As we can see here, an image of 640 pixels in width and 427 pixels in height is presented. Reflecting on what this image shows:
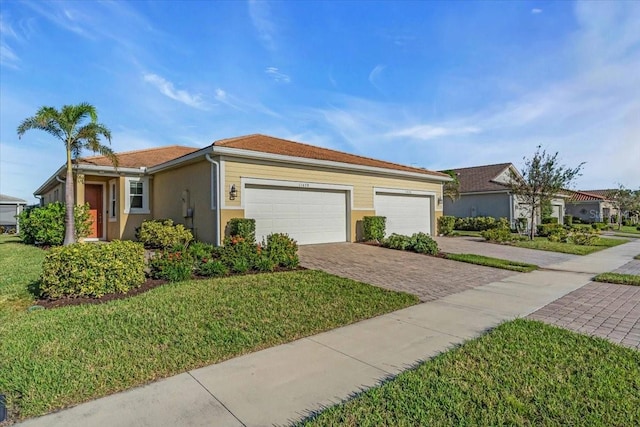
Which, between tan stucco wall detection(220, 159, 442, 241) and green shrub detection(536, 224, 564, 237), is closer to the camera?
tan stucco wall detection(220, 159, 442, 241)

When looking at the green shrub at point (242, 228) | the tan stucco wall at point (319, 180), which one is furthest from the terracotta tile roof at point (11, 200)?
the green shrub at point (242, 228)

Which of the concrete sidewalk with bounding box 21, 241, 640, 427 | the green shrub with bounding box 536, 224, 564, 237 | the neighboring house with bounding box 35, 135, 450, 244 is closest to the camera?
the concrete sidewalk with bounding box 21, 241, 640, 427

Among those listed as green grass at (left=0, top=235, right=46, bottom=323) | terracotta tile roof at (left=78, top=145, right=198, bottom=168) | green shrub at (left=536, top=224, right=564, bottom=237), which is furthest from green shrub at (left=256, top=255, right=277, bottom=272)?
green shrub at (left=536, top=224, right=564, bottom=237)

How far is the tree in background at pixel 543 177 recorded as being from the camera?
57.7 ft

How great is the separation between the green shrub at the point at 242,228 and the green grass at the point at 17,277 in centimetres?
487

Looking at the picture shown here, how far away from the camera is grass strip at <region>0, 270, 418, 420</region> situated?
10.2ft

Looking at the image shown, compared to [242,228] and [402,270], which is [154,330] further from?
[242,228]

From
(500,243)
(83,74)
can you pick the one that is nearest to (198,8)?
(83,74)

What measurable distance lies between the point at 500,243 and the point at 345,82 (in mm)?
10375

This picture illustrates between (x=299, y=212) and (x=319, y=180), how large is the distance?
5.01 feet

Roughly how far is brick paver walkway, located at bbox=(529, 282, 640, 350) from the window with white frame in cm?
1454

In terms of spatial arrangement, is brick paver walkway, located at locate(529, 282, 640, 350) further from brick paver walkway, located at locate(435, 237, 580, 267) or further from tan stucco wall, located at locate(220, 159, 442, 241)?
tan stucco wall, located at locate(220, 159, 442, 241)

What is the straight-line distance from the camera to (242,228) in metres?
10.7

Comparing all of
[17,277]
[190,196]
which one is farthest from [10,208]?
[17,277]
